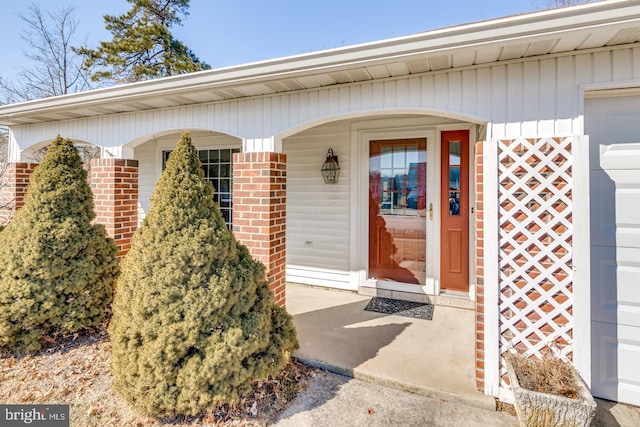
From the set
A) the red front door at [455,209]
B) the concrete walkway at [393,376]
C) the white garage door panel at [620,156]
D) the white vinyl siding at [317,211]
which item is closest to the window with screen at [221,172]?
the white vinyl siding at [317,211]

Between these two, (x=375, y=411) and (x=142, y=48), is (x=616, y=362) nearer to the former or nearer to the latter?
(x=375, y=411)

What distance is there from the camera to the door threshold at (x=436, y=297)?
4.30 meters

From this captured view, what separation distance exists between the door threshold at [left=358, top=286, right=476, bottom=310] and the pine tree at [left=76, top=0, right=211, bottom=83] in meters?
11.5

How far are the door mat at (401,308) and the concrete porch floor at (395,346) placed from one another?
0.34 feet

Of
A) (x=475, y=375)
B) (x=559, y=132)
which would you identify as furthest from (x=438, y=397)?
(x=559, y=132)

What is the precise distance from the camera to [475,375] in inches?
105

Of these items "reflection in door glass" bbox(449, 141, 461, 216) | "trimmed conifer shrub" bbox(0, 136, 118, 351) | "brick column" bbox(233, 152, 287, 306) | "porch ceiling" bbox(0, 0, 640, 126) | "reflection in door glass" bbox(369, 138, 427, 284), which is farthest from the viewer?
"reflection in door glass" bbox(369, 138, 427, 284)

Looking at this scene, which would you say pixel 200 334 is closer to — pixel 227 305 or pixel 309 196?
pixel 227 305

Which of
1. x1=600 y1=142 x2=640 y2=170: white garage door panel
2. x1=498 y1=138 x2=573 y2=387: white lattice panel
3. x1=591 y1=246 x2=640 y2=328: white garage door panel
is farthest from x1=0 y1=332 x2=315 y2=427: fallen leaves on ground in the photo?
x1=600 y1=142 x2=640 y2=170: white garage door panel

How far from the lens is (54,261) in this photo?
10.8ft

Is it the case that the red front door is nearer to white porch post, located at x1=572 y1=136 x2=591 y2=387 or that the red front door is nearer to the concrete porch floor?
the concrete porch floor

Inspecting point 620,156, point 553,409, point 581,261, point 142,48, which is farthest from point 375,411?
point 142,48

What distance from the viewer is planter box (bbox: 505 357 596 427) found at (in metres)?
1.89

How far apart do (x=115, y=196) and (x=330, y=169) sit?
2.96 m
